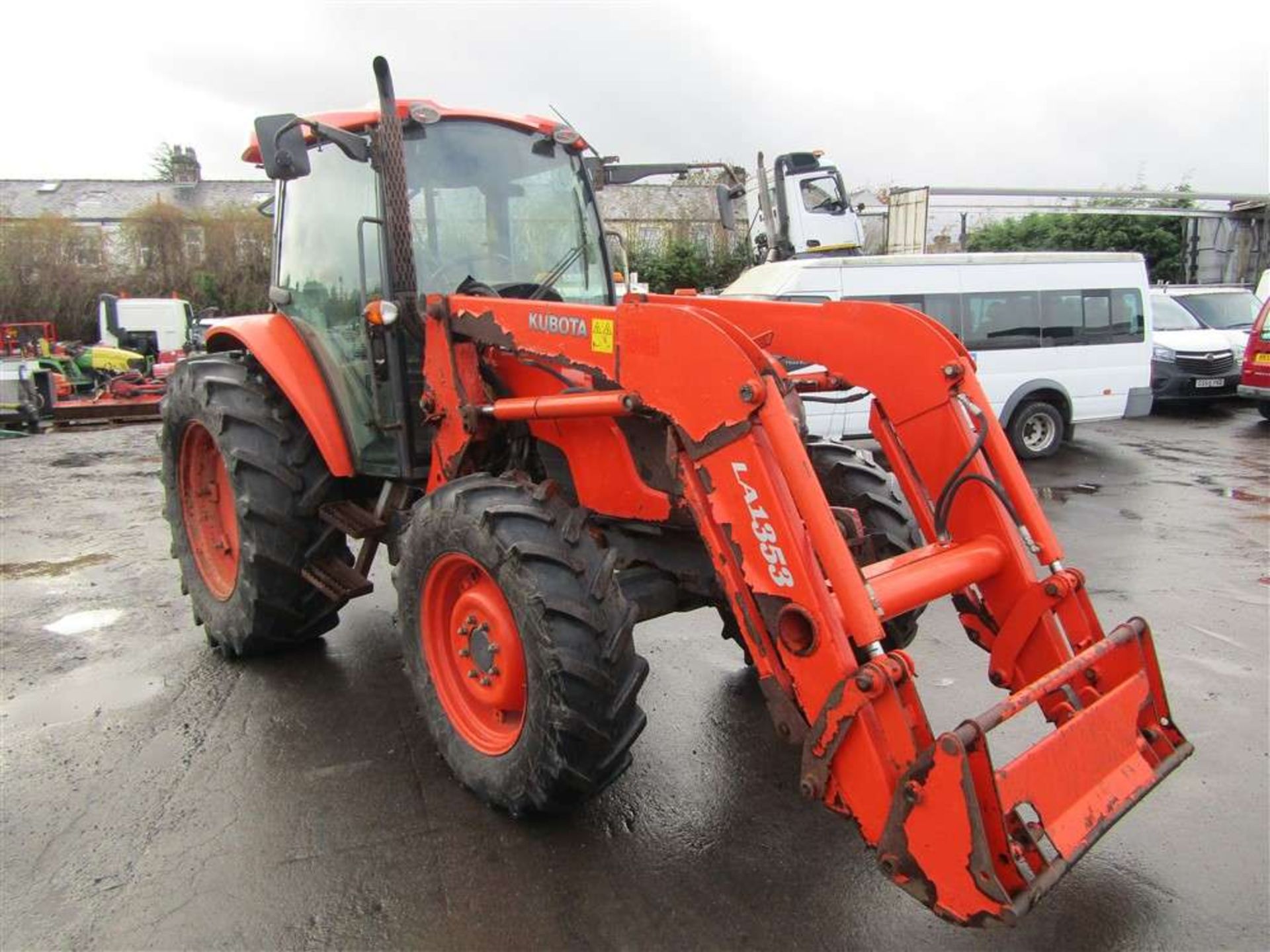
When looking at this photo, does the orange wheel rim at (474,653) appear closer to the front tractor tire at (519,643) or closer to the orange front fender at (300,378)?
the front tractor tire at (519,643)

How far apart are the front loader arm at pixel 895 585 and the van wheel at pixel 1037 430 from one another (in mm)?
7961

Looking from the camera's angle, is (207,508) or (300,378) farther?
(207,508)

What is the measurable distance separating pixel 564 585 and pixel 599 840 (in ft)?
3.14

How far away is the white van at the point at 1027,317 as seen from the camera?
31.2 ft

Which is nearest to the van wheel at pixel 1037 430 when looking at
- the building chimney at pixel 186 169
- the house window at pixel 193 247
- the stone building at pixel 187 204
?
the stone building at pixel 187 204

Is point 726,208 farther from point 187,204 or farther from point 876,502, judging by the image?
point 187,204

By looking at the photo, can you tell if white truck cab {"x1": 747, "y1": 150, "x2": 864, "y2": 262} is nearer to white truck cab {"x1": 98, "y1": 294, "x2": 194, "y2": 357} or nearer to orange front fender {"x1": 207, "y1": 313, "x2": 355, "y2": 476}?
orange front fender {"x1": 207, "y1": 313, "x2": 355, "y2": 476}

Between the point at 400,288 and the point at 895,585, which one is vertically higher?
the point at 400,288

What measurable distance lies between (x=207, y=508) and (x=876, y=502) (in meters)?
3.62

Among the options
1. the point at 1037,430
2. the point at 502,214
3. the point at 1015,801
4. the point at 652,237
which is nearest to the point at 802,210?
the point at 1037,430

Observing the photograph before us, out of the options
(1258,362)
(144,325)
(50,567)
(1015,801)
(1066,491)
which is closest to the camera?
(1015,801)

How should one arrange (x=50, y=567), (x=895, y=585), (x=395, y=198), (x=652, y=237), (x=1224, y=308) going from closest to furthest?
(x=895, y=585)
(x=395, y=198)
(x=50, y=567)
(x=1224, y=308)
(x=652, y=237)

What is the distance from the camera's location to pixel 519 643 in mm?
2971

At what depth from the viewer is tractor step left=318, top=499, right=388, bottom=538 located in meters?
4.05
